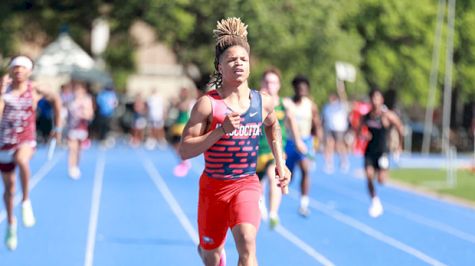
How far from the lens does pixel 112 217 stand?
1460cm

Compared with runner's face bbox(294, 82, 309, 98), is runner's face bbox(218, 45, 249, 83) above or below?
above

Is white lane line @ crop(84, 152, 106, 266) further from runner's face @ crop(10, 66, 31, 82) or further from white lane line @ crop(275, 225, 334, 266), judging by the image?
white lane line @ crop(275, 225, 334, 266)

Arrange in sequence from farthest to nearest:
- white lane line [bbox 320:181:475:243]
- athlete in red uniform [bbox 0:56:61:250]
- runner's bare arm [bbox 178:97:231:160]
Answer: white lane line [bbox 320:181:475:243] < athlete in red uniform [bbox 0:56:61:250] < runner's bare arm [bbox 178:97:231:160]

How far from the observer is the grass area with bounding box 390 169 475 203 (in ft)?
66.9

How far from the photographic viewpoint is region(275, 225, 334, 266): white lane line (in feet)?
35.5

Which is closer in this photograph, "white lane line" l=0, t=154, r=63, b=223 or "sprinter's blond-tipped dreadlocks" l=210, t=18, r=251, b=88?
"sprinter's blond-tipped dreadlocks" l=210, t=18, r=251, b=88

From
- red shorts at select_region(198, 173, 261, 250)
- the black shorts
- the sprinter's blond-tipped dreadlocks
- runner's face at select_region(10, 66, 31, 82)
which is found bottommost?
the black shorts

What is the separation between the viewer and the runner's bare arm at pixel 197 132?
6601mm

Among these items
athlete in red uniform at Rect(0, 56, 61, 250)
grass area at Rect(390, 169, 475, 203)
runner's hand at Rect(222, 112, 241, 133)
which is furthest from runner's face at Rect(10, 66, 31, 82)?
grass area at Rect(390, 169, 475, 203)

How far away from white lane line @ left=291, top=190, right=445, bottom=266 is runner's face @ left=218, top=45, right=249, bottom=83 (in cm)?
479

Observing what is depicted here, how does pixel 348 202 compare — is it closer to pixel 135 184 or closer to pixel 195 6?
pixel 135 184

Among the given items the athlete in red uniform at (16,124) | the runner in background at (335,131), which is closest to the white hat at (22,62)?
the athlete in red uniform at (16,124)

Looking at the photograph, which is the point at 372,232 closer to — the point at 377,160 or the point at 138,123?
the point at 377,160

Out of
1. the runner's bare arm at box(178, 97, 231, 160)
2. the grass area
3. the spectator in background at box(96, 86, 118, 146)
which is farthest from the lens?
the spectator in background at box(96, 86, 118, 146)
